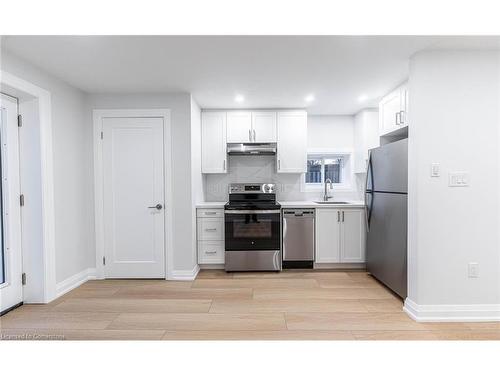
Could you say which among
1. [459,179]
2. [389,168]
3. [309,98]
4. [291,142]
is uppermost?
[309,98]

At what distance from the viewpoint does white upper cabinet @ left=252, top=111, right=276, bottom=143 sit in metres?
4.09

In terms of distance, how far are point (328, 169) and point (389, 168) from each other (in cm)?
171

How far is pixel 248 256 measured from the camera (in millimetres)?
3723

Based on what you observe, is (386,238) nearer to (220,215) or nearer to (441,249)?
(441,249)

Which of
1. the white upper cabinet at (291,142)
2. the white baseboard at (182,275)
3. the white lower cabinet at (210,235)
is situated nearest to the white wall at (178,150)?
the white baseboard at (182,275)

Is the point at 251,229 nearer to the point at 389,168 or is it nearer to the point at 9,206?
the point at 389,168

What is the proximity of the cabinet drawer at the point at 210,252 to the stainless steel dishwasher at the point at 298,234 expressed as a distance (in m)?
0.87

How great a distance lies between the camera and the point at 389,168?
2934 mm

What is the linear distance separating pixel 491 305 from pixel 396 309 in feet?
2.40

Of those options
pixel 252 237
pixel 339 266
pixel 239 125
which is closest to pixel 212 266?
pixel 252 237

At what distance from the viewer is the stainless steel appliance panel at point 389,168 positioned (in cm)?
265

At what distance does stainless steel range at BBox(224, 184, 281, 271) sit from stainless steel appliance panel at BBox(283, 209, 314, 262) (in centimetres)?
12

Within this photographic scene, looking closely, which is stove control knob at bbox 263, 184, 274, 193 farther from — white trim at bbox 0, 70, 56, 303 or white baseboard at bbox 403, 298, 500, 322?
white trim at bbox 0, 70, 56, 303

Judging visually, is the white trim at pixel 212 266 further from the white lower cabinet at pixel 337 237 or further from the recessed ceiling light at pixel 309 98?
the recessed ceiling light at pixel 309 98
